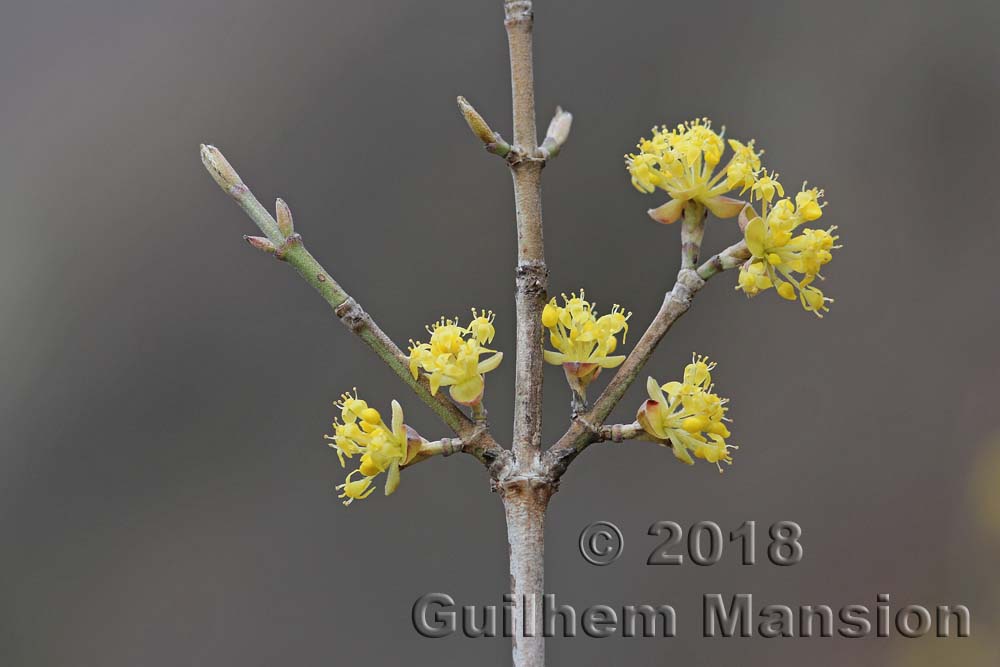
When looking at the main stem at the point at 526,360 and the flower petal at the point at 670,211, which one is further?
the flower petal at the point at 670,211

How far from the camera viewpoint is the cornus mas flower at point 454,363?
1.91 feet

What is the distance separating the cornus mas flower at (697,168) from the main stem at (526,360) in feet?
0.32

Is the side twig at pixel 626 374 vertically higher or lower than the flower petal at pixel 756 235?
lower

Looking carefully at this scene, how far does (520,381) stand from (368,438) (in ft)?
0.33

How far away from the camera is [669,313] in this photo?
622 mm

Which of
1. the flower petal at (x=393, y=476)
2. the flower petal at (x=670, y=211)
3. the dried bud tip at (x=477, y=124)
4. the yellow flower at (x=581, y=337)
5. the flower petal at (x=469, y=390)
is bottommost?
the flower petal at (x=393, y=476)

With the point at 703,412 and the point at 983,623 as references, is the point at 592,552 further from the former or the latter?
the point at 983,623

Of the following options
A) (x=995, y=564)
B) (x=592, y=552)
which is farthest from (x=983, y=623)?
(x=592, y=552)

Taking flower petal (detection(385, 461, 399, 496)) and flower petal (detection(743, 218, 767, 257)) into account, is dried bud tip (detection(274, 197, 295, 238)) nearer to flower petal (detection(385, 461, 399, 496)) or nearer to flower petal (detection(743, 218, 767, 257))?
flower petal (detection(385, 461, 399, 496))

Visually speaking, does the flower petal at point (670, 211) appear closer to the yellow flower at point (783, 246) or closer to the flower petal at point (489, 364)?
the yellow flower at point (783, 246)

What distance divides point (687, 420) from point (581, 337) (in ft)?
0.27

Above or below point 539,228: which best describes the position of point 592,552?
below

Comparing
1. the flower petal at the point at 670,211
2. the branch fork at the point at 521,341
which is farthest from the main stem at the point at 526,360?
the flower petal at the point at 670,211

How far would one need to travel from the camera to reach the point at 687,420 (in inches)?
23.3
